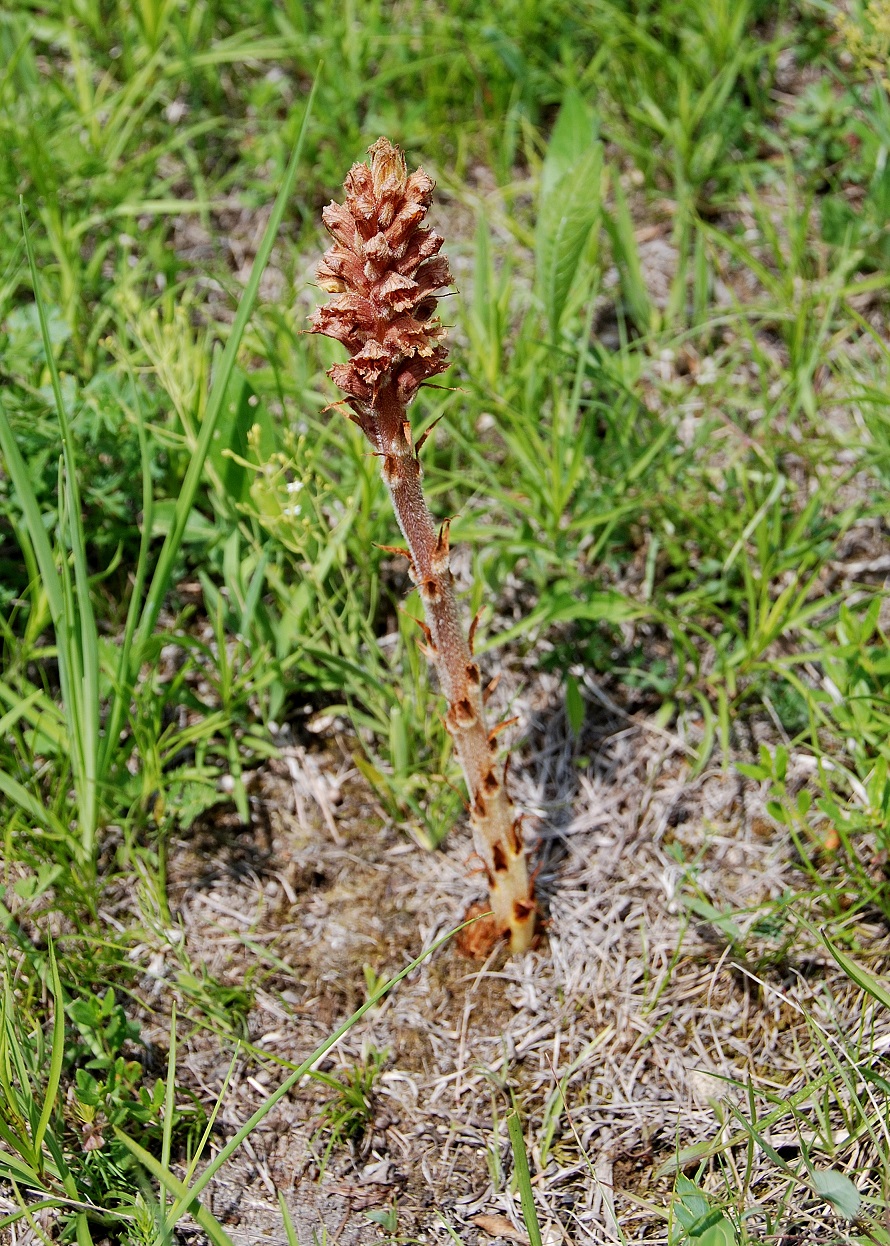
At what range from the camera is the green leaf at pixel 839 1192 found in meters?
2.05

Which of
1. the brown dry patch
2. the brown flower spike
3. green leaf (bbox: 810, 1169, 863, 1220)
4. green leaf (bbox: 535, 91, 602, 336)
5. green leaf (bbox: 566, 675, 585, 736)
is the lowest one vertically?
the brown dry patch

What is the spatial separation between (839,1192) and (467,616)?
1831 millimetres

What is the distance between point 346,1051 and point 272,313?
2.33m

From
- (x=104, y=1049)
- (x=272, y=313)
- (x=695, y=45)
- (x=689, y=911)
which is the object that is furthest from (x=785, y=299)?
(x=104, y=1049)

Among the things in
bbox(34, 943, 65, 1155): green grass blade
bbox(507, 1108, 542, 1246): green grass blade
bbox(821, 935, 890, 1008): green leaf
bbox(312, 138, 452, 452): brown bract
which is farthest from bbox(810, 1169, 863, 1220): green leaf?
bbox(312, 138, 452, 452): brown bract

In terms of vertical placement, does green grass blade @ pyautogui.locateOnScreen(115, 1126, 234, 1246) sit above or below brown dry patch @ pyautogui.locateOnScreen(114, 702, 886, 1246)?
above

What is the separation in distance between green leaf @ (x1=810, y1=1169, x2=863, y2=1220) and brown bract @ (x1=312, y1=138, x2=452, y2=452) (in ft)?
5.62

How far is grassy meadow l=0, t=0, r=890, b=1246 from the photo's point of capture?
251cm

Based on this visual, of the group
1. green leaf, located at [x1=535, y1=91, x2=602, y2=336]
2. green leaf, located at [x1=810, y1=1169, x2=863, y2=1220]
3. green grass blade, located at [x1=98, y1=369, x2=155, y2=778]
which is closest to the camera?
green leaf, located at [x1=810, y1=1169, x2=863, y2=1220]

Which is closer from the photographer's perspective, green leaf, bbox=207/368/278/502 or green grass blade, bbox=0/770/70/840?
green grass blade, bbox=0/770/70/840

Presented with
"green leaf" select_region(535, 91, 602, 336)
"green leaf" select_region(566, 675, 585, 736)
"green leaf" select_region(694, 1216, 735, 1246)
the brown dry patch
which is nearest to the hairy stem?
the brown dry patch

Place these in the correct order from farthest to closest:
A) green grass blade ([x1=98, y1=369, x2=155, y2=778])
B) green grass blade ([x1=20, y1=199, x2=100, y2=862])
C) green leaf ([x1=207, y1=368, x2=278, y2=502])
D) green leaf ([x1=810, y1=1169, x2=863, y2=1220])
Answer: green leaf ([x1=207, y1=368, x2=278, y2=502])
green grass blade ([x1=98, y1=369, x2=155, y2=778])
green grass blade ([x1=20, y1=199, x2=100, y2=862])
green leaf ([x1=810, y1=1169, x2=863, y2=1220])

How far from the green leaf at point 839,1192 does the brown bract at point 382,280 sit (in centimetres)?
Answer: 171

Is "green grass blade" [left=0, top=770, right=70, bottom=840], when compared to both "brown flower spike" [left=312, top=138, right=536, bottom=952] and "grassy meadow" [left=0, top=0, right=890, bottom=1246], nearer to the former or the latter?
"grassy meadow" [left=0, top=0, right=890, bottom=1246]
